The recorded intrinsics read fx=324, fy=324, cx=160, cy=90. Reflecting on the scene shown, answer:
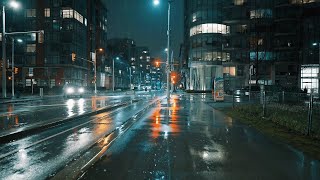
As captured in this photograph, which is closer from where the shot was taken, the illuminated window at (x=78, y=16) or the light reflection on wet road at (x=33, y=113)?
the light reflection on wet road at (x=33, y=113)

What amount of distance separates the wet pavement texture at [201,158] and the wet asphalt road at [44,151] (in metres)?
1.00

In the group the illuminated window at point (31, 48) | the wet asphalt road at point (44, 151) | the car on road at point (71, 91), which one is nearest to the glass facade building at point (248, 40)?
the car on road at point (71, 91)

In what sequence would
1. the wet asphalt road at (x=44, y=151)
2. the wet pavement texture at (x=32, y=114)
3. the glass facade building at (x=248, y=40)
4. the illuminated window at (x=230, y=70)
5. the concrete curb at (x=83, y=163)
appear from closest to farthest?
the concrete curb at (x=83, y=163) → the wet asphalt road at (x=44, y=151) → the wet pavement texture at (x=32, y=114) → the glass facade building at (x=248, y=40) → the illuminated window at (x=230, y=70)

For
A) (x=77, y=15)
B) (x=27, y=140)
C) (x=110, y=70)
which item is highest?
(x=77, y=15)

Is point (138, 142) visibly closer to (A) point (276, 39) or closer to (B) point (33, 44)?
(A) point (276, 39)

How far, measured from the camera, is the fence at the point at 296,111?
11945mm

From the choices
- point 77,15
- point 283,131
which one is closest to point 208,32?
point 77,15

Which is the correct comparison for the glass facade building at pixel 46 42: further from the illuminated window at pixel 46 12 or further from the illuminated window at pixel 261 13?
the illuminated window at pixel 261 13

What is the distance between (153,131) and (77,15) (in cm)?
8150

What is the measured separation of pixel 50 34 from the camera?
84.5 m

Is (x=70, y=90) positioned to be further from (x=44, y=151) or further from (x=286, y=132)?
(x=44, y=151)

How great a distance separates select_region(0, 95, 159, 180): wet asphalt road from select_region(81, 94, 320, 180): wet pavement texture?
1.00 m

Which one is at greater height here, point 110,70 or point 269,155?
point 110,70

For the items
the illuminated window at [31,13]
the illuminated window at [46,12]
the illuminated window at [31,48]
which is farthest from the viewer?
the illuminated window at [31,48]
